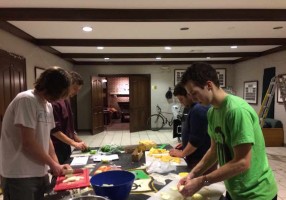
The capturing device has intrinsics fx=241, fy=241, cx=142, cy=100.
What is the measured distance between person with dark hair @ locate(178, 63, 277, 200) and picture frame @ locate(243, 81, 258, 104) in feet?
20.7

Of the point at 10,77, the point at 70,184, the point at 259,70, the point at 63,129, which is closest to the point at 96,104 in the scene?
the point at 10,77

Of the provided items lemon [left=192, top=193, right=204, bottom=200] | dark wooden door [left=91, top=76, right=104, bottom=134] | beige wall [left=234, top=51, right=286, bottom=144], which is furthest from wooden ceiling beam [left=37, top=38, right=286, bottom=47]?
lemon [left=192, top=193, right=204, bottom=200]

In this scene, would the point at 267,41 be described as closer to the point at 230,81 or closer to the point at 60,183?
the point at 230,81

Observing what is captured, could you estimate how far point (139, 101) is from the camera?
27.2ft

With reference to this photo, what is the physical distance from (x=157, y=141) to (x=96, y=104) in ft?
8.13

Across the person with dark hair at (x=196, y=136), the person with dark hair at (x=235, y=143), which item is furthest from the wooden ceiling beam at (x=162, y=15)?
the person with dark hair at (x=235, y=143)

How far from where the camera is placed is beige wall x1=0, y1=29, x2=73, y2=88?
3.73 m

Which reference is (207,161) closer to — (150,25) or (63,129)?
(63,129)

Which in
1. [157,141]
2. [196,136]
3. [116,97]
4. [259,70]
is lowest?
[157,141]

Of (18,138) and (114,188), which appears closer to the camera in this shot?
(114,188)

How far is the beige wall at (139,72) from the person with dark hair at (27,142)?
7.07 meters

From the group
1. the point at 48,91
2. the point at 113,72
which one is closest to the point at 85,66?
the point at 113,72

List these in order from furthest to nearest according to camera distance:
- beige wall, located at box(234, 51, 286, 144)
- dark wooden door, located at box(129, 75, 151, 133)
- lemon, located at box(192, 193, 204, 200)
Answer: dark wooden door, located at box(129, 75, 151, 133) → beige wall, located at box(234, 51, 286, 144) → lemon, located at box(192, 193, 204, 200)

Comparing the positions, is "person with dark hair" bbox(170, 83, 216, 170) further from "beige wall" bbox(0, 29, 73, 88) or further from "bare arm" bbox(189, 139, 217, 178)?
"beige wall" bbox(0, 29, 73, 88)
